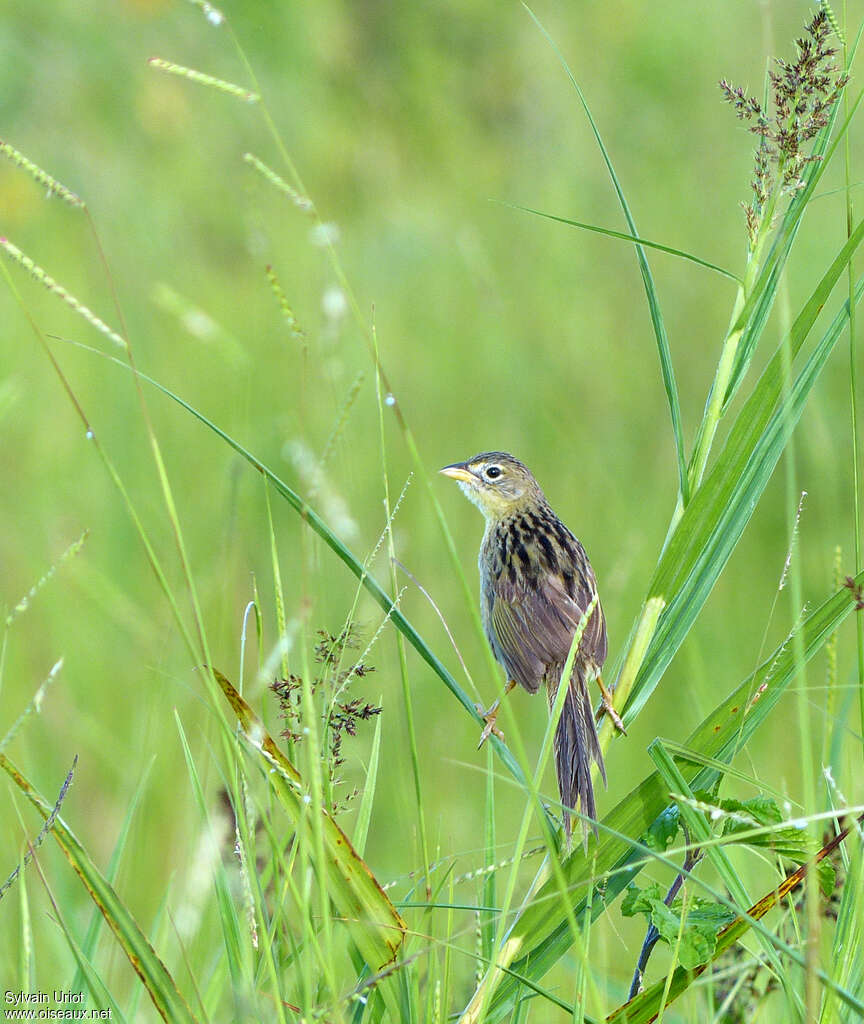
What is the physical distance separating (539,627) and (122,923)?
4.94ft

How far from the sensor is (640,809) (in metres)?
1.56

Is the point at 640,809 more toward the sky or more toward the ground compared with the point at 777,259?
more toward the ground

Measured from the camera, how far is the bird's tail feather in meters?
2.10

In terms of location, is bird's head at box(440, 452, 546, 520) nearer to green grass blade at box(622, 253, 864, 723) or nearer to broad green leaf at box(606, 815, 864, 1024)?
green grass blade at box(622, 253, 864, 723)

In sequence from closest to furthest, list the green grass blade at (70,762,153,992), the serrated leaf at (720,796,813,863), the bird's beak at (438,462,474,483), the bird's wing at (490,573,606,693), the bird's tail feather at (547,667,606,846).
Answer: the serrated leaf at (720,796,813,863) → the green grass blade at (70,762,153,992) → the bird's tail feather at (547,667,606,846) → the bird's wing at (490,573,606,693) → the bird's beak at (438,462,474,483)

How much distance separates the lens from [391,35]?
9.14m

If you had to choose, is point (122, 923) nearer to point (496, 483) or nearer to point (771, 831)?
point (771, 831)

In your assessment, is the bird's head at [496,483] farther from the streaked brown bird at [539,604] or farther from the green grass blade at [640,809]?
the green grass blade at [640,809]

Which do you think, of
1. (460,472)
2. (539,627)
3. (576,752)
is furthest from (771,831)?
(460,472)

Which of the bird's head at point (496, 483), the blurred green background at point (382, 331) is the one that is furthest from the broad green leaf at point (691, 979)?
the bird's head at point (496, 483)

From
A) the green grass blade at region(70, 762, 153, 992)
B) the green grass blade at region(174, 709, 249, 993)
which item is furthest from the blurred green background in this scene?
the green grass blade at region(174, 709, 249, 993)

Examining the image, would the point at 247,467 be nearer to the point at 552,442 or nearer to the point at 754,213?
the point at 552,442

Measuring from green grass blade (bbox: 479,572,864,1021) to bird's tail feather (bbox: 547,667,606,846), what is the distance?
41cm

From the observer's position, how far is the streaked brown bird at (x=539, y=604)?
7.27ft
